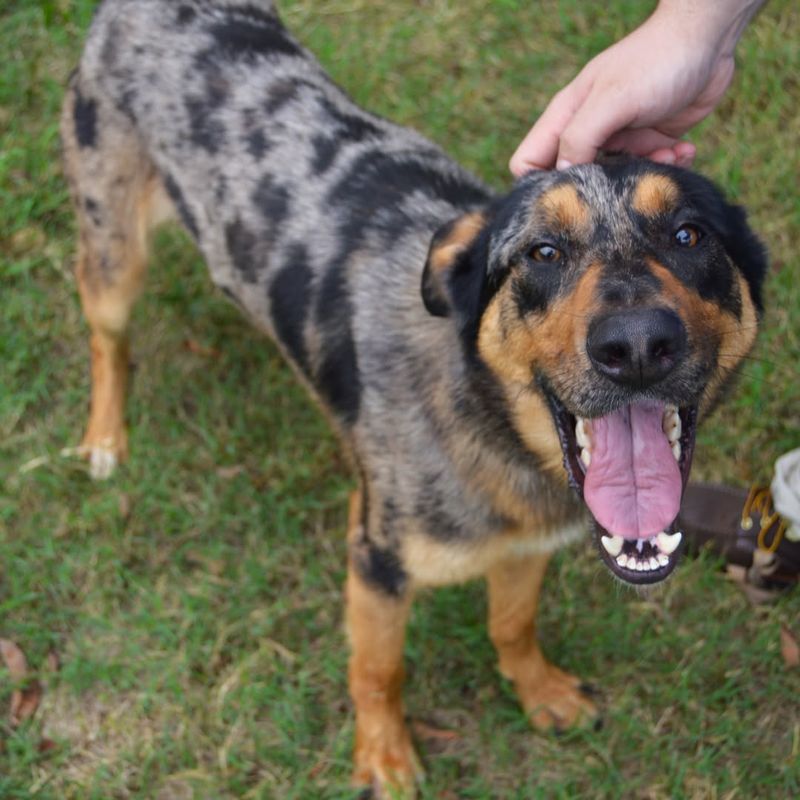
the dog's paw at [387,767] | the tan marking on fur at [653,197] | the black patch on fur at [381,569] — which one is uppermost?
the tan marking on fur at [653,197]

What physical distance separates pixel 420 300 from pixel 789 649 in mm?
2189

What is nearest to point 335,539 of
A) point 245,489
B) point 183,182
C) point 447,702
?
point 245,489

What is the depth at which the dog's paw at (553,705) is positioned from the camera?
423cm

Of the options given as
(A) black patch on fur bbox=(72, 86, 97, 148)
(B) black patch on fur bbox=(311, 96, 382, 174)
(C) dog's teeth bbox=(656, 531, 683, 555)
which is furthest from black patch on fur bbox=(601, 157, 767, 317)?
(A) black patch on fur bbox=(72, 86, 97, 148)

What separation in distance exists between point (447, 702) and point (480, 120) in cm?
341

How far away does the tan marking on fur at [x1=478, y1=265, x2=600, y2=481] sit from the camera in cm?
283

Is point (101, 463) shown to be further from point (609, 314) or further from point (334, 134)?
point (609, 314)

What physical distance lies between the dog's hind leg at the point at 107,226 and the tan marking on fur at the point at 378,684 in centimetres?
156

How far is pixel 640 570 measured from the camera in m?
2.99

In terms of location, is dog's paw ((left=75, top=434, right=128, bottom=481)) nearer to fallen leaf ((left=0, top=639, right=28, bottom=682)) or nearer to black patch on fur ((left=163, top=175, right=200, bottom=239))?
fallen leaf ((left=0, top=639, right=28, bottom=682))

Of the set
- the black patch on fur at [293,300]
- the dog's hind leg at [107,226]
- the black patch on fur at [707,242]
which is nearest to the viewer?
the black patch on fur at [707,242]

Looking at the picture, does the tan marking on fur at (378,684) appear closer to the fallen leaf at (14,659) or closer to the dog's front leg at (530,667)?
the dog's front leg at (530,667)

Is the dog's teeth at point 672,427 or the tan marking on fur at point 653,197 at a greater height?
the tan marking on fur at point 653,197

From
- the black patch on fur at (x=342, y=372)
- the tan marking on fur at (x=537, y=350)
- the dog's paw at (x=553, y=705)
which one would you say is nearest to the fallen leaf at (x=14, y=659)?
the black patch on fur at (x=342, y=372)
